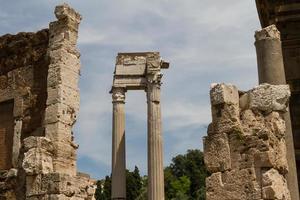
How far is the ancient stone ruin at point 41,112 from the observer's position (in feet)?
36.1

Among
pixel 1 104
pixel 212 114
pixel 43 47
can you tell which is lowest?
pixel 212 114

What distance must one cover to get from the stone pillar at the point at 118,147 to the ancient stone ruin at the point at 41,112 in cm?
1350

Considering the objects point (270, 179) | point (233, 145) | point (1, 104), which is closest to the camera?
point (270, 179)

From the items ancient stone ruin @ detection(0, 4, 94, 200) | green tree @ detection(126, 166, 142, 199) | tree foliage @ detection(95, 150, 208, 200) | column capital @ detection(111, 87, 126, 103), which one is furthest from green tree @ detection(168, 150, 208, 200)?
ancient stone ruin @ detection(0, 4, 94, 200)

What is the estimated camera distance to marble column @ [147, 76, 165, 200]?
82.1 ft

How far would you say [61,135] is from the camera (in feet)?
38.1

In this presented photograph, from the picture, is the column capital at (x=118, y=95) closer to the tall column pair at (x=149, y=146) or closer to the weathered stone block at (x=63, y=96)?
the tall column pair at (x=149, y=146)

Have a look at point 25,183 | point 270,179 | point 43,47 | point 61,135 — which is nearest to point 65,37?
point 43,47

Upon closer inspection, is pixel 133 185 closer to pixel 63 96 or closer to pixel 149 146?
pixel 149 146

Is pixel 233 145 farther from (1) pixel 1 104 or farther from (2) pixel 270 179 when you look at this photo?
(1) pixel 1 104

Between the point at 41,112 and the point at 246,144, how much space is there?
564cm

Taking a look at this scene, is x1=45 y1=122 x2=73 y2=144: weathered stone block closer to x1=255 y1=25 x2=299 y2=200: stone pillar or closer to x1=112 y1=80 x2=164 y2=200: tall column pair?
x1=255 y1=25 x2=299 y2=200: stone pillar

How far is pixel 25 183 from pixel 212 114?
4.78 m

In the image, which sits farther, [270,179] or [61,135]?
[61,135]
